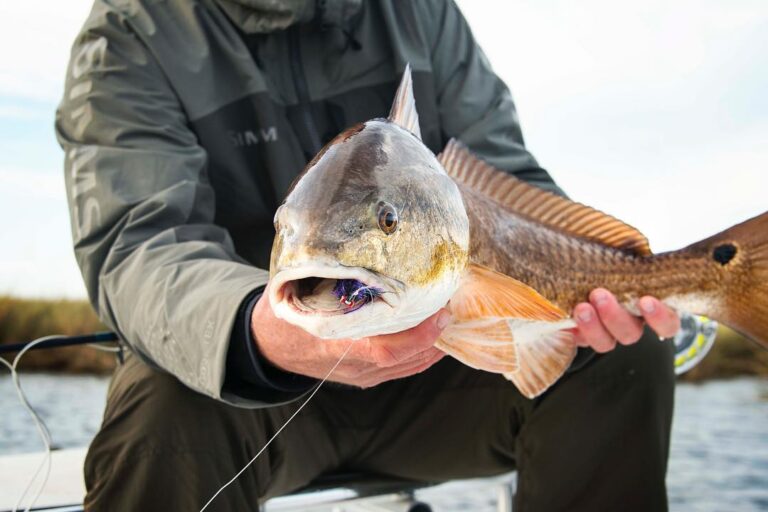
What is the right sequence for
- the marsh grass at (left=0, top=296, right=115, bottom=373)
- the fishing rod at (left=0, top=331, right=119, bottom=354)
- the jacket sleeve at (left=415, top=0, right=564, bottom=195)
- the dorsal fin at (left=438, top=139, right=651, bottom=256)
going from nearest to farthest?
the dorsal fin at (left=438, top=139, right=651, bottom=256)
the fishing rod at (left=0, top=331, right=119, bottom=354)
the jacket sleeve at (left=415, top=0, right=564, bottom=195)
the marsh grass at (left=0, top=296, right=115, bottom=373)

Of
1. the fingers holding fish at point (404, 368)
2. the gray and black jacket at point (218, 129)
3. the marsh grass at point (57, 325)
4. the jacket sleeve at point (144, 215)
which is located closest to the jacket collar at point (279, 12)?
the gray and black jacket at point (218, 129)

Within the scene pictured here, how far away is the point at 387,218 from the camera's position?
3.83 ft

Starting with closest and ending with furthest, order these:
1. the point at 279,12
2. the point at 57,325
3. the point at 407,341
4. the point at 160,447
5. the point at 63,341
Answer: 1. the point at 407,341
2. the point at 160,447
3. the point at 63,341
4. the point at 279,12
5. the point at 57,325

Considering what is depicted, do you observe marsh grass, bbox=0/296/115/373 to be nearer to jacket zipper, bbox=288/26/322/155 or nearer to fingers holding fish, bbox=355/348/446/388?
jacket zipper, bbox=288/26/322/155

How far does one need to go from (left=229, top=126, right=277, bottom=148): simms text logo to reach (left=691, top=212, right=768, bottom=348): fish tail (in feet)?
4.29

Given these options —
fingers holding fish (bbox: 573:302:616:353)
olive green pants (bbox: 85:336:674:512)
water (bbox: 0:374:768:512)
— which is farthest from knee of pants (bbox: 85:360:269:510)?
water (bbox: 0:374:768:512)

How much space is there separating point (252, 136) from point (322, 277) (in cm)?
146

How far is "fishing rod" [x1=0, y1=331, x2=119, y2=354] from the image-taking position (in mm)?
2293

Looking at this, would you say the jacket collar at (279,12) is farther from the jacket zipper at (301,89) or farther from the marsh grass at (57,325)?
the marsh grass at (57,325)

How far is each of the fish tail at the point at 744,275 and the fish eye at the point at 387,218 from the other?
49.0 inches

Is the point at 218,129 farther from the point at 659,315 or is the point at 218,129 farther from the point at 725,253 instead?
the point at 725,253

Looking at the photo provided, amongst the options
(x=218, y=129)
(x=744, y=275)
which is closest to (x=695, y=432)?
(x=744, y=275)

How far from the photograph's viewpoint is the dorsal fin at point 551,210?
Result: 193 centimetres

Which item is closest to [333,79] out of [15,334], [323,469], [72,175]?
[72,175]
